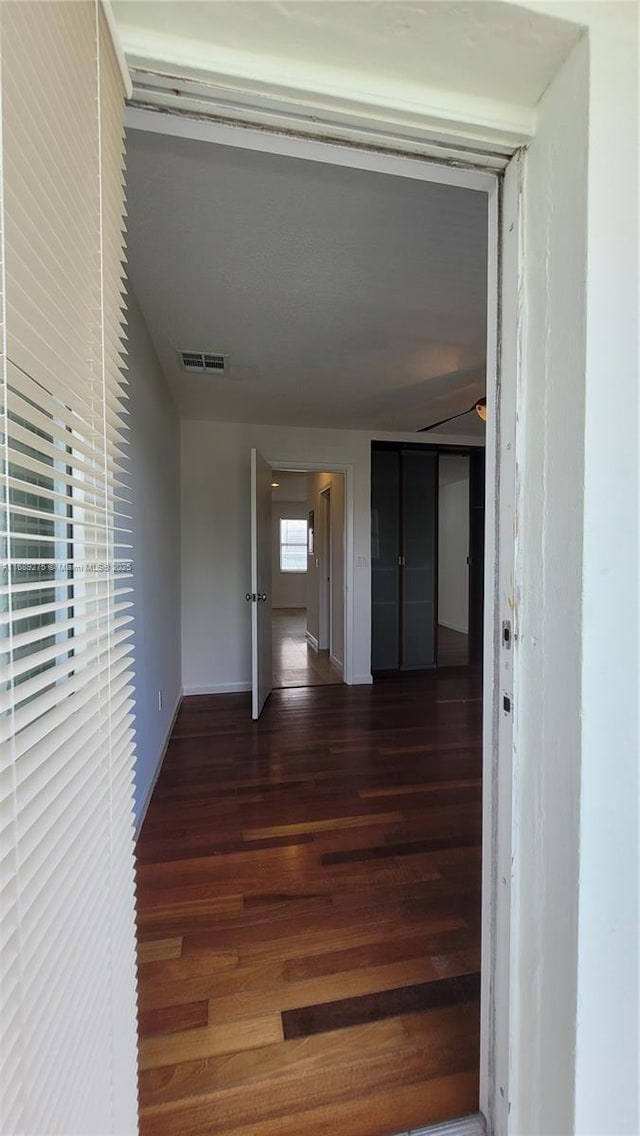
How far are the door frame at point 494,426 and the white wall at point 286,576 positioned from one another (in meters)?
8.64

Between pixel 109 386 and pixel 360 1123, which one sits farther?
pixel 360 1123

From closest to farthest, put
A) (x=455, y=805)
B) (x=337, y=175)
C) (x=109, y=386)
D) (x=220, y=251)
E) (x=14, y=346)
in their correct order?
(x=14, y=346), (x=109, y=386), (x=337, y=175), (x=220, y=251), (x=455, y=805)

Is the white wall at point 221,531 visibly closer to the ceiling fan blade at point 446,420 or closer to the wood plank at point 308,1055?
the ceiling fan blade at point 446,420

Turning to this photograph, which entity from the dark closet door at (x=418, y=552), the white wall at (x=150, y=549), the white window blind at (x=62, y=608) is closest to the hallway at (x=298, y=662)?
the dark closet door at (x=418, y=552)

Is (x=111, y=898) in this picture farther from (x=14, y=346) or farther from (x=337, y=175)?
(x=337, y=175)

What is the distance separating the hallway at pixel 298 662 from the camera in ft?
15.4

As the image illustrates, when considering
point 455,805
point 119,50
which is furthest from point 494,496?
point 455,805

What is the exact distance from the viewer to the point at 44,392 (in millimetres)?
578

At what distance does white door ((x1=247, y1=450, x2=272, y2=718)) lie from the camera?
3.54 meters

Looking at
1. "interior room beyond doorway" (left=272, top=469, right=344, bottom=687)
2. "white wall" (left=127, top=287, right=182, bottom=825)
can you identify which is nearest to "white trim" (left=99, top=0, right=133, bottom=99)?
"white wall" (left=127, top=287, right=182, bottom=825)

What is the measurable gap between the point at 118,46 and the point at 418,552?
4.50 m

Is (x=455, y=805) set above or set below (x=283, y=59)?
below

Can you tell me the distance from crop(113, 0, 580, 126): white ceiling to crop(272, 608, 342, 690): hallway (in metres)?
4.27

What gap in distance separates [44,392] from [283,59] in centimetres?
71
